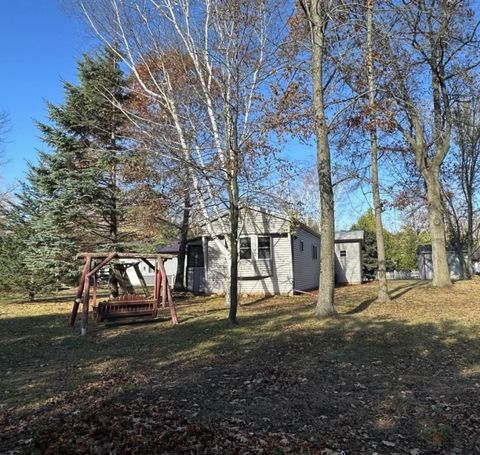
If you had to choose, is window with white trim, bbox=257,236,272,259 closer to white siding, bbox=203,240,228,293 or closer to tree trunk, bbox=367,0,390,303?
white siding, bbox=203,240,228,293

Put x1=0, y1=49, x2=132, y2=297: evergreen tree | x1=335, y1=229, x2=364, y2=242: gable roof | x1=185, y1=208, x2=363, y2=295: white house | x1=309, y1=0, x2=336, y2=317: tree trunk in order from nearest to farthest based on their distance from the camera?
1. x1=309, y1=0, x2=336, y2=317: tree trunk
2. x1=0, y1=49, x2=132, y2=297: evergreen tree
3. x1=185, y1=208, x2=363, y2=295: white house
4. x1=335, y1=229, x2=364, y2=242: gable roof

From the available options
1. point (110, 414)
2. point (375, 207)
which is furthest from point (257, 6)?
point (110, 414)

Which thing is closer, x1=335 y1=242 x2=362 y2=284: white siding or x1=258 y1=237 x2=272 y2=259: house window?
x1=258 y1=237 x2=272 y2=259: house window

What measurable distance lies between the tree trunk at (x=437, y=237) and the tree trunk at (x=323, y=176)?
8678 mm

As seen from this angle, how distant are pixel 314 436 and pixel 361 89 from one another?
12042 mm

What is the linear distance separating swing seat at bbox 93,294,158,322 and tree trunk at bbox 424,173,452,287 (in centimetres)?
1138

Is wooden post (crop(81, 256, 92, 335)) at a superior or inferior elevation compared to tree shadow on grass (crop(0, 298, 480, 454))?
superior

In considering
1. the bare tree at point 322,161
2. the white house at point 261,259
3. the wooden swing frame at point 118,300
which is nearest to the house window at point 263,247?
the white house at point 261,259

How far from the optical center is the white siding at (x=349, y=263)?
29.7 meters

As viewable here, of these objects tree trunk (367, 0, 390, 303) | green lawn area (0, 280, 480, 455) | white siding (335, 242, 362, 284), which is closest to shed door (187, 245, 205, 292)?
tree trunk (367, 0, 390, 303)

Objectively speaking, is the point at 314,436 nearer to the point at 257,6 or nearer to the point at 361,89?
the point at 257,6

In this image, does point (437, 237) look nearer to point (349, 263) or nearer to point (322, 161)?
point (322, 161)

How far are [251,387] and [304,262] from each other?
1718 centimetres

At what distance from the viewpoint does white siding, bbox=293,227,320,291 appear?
2108 cm
